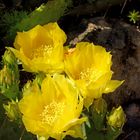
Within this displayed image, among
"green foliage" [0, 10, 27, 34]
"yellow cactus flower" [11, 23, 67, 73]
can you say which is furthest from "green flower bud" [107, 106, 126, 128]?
"green foliage" [0, 10, 27, 34]

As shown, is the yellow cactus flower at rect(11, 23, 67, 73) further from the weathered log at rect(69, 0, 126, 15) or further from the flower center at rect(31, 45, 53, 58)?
the weathered log at rect(69, 0, 126, 15)

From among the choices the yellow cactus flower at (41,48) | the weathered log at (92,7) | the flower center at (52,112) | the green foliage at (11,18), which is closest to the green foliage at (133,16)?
the weathered log at (92,7)

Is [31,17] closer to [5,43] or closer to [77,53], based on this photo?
[5,43]

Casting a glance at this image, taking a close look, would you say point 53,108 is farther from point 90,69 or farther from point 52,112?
point 90,69

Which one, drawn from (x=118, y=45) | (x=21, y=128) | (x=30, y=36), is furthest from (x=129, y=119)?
(x=30, y=36)

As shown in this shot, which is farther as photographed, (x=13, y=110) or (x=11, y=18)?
(x=11, y=18)

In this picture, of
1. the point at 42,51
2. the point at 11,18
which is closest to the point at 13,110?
the point at 42,51
